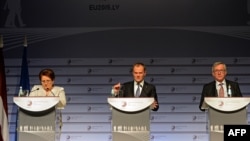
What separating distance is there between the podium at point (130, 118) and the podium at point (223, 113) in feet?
2.18

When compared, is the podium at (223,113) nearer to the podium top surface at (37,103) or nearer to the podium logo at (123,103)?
the podium logo at (123,103)

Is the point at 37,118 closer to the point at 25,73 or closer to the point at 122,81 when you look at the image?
the point at 25,73

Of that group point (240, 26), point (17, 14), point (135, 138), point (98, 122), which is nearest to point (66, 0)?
point (17, 14)

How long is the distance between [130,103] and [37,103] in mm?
1000

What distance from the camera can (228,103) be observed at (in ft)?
16.7

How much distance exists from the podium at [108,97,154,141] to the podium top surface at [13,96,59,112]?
0.62m

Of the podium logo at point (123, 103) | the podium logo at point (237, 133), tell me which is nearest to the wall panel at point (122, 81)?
the podium logo at point (123, 103)

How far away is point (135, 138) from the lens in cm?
511

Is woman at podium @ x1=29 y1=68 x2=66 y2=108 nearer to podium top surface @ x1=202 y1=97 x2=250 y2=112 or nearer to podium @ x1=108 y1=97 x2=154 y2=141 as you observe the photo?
podium @ x1=108 y1=97 x2=154 y2=141

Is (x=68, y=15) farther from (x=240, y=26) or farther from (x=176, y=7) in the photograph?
(x=240, y=26)

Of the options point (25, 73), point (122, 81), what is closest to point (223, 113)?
point (122, 81)

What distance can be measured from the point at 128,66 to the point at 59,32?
1.31 meters

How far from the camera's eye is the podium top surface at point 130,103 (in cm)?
507

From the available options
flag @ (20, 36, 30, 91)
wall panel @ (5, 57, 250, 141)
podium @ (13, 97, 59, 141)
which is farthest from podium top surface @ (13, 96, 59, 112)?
wall panel @ (5, 57, 250, 141)
